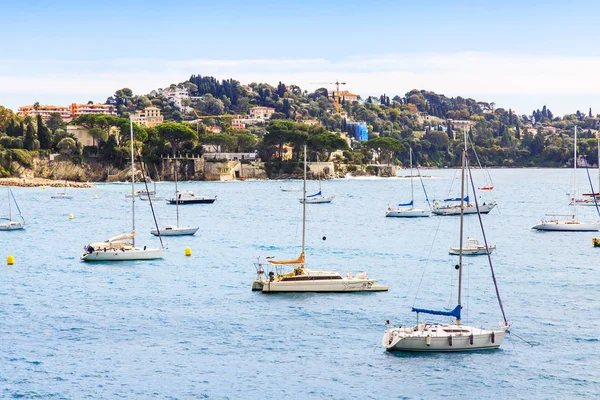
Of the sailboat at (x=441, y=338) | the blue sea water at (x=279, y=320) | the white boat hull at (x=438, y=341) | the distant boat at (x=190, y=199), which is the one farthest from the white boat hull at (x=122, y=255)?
the distant boat at (x=190, y=199)

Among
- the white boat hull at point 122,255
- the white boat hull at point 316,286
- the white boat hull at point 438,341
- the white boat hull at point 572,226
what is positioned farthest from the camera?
the white boat hull at point 572,226

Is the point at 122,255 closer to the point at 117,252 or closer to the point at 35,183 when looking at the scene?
the point at 117,252

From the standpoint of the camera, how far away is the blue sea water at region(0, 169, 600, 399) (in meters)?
28.4

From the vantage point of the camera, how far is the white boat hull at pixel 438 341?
30.3 m

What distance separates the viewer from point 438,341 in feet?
99.8

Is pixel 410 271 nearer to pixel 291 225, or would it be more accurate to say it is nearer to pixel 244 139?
pixel 291 225

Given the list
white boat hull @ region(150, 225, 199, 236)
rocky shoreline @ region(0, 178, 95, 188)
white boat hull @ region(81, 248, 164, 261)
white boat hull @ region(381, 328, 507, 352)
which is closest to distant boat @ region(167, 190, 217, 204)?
rocky shoreline @ region(0, 178, 95, 188)

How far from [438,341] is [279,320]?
25.8 ft

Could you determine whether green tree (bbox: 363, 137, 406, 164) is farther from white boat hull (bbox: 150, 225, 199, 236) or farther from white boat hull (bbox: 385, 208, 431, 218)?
white boat hull (bbox: 150, 225, 199, 236)

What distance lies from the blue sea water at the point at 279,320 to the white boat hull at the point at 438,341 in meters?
0.33

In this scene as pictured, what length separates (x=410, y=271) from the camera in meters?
48.8

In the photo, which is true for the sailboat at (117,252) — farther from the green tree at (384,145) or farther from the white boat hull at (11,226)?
the green tree at (384,145)

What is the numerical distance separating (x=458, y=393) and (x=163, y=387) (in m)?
8.83

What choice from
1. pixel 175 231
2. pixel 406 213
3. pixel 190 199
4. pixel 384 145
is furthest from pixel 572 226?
pixel 384 145
